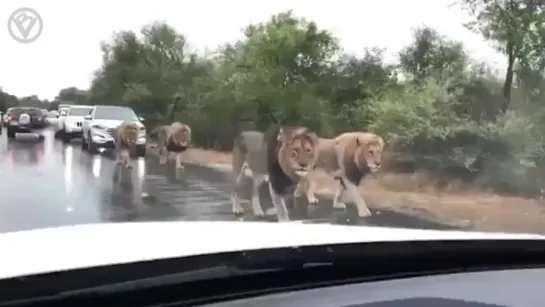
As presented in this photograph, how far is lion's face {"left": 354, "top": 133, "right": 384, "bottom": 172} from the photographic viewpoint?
323 centimetres

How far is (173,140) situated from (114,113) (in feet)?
0.87

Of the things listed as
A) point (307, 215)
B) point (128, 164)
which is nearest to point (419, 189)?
point (307, 215)

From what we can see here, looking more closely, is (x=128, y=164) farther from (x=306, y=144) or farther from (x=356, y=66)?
(x=356, y=66)

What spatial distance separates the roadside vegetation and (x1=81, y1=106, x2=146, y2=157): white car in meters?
0.04

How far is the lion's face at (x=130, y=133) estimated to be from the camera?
9.59 feet

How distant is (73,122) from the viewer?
Result: 284cm

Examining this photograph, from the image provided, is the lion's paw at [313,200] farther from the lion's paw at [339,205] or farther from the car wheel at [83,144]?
the car wheel at [83,144]

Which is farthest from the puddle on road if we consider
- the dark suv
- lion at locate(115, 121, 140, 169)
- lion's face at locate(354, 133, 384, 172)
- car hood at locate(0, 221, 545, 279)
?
car hood at locate(0, 221, 545, 279)

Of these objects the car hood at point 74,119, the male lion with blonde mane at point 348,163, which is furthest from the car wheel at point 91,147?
the male lion with blonde mane at point 348,163

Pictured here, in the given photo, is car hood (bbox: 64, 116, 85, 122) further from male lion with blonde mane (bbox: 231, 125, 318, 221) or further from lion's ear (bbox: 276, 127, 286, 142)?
lion's ear (bbox: 276, 127, 286, 142)

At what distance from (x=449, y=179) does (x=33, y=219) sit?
1.75 metres

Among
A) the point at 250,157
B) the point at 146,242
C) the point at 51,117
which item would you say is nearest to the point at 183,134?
the point at 250,157

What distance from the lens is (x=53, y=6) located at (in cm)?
266

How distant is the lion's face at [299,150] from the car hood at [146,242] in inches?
46.6
